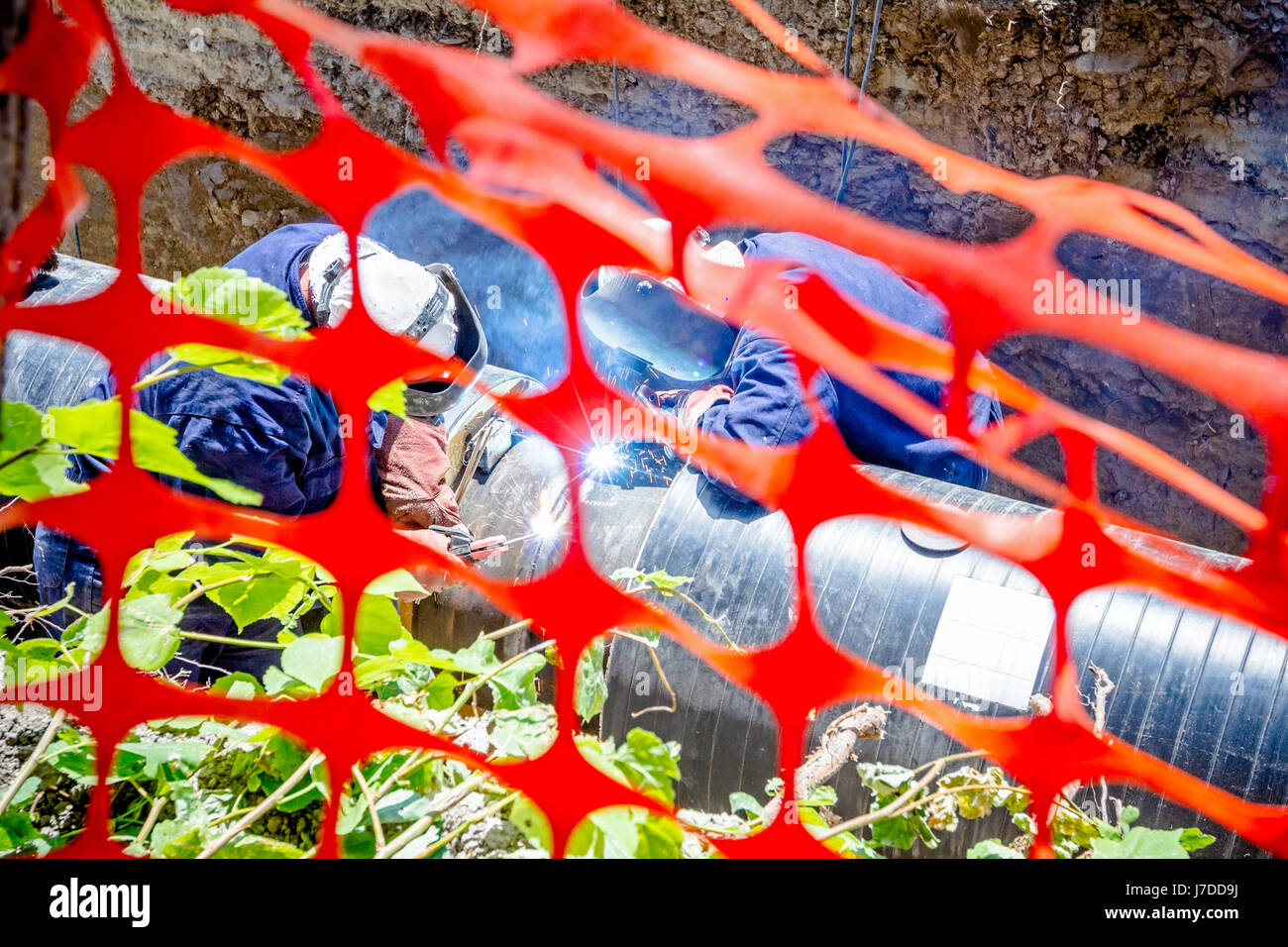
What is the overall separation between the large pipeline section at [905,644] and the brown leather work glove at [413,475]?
0.25 meters

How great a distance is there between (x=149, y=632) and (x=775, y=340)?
1.31 meters

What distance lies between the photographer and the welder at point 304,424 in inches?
68.2

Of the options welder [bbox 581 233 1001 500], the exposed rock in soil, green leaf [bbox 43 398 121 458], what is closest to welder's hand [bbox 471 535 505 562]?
welder [bbox 581 233 1001 500]

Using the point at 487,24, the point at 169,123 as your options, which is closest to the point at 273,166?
the point at 169,123

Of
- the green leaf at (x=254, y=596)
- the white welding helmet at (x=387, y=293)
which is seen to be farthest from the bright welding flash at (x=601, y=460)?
the green leaf at (x=254, y=596)

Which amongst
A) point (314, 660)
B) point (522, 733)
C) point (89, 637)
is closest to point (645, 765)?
point (522, 733)

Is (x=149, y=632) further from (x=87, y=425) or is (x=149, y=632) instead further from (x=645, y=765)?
(x=645, y=765)

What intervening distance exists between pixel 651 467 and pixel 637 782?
3.58 ft

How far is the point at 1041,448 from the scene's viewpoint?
374 cm

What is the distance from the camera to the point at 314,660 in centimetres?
111

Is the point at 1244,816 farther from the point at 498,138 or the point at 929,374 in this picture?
the point at 498,138

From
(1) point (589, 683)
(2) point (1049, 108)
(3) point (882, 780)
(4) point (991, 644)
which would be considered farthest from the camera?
(2) point (1049, 108)

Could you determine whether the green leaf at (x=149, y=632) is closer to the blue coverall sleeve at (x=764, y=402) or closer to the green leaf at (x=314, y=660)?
the green leaf at (x=314, y=660)

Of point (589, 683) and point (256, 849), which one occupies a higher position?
point (589, 683)
